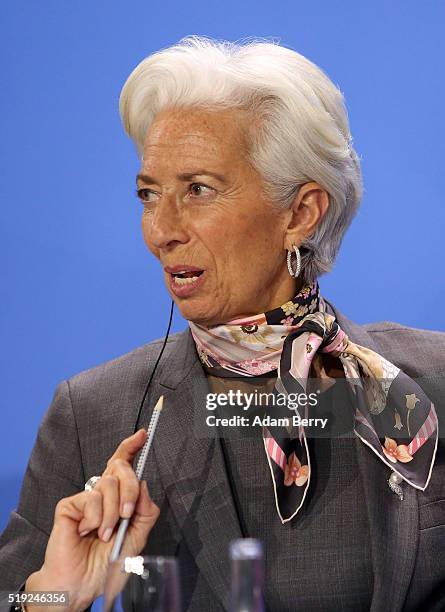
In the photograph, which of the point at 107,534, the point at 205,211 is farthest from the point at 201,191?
the point at 107,534

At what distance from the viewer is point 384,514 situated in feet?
5.06

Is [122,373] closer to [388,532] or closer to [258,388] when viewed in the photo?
[258,388]

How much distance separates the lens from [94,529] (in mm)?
1273

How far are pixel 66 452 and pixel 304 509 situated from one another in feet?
1.25

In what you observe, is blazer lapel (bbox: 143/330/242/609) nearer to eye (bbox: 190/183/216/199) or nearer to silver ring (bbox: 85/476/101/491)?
silver ring (bbox: 85/476/101/491)

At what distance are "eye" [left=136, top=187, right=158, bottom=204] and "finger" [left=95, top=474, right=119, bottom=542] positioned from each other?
20.3 inches

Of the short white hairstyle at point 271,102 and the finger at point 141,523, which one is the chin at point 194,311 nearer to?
the short white hairstyle at point 271,102

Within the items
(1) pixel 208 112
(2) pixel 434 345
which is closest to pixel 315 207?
(1) pixel 208 112

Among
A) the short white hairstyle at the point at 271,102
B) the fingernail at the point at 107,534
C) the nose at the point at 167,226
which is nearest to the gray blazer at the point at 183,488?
the fingernail at the point at 107,534

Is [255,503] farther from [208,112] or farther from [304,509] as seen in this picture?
[208,112]

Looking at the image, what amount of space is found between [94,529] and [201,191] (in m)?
0.54

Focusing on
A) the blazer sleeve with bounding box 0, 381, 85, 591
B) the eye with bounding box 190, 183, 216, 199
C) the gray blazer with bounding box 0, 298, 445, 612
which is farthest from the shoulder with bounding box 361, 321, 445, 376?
the blazer sleeve with bounding box 0, 381, 85, 591

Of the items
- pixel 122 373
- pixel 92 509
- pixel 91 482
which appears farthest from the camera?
pixel 122 373

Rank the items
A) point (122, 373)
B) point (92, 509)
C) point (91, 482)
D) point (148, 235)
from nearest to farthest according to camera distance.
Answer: point (92, 509) → point (91, 482) → point (148, 235) → point (122, 373)
